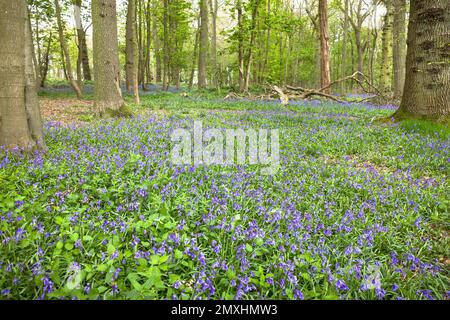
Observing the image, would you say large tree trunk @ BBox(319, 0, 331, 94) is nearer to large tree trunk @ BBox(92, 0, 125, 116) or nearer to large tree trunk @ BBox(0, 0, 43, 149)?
large tree trunk @ BBox(92, 0, 125, 116)

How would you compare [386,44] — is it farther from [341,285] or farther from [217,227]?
[341,285]

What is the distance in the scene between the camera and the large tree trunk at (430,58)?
25.6 ft

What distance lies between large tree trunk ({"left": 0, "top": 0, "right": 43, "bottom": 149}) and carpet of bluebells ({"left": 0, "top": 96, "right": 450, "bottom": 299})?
0.37 meters

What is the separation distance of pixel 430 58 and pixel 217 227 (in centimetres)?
805

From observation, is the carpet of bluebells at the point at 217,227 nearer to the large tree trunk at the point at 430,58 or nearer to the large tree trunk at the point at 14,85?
the large tree trunk at the point at 14,85

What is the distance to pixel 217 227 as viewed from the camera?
315 cm

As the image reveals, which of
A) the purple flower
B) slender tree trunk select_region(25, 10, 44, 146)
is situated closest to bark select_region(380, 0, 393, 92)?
slender tree trunk select_region(25, 10, 44, 146)

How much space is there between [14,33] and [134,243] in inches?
166

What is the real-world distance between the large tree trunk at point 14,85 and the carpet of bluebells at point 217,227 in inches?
14.6

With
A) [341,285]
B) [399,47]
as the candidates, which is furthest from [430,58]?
[399,47]

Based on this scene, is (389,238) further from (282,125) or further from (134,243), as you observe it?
(282,125)

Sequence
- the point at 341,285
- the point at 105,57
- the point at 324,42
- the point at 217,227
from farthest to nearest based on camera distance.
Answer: the point at 324,42
the point at 105,57
the point at 217,227
the point at 341,285

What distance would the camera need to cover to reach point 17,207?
3.25 m
